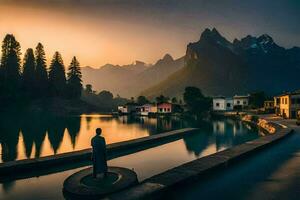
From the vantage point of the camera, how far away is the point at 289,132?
32000 millimetres

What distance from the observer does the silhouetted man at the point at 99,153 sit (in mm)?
14352

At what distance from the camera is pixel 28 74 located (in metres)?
116

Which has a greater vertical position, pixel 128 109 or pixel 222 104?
pixel 222 104

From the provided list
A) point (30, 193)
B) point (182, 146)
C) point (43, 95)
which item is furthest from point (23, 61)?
point (30, 193)

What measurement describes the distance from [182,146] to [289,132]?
13.5 m

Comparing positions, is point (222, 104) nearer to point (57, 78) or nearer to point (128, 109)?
point (128, 109)

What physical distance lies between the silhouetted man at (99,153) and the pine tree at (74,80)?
115779mm

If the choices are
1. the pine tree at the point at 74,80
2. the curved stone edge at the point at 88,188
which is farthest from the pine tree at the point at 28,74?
the curved stone edge at the point at 88,188

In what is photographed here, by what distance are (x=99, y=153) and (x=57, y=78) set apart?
118821mm

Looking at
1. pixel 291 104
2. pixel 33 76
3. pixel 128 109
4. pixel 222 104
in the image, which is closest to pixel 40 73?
pixel 33 76

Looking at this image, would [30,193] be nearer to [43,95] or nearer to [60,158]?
[60,158]

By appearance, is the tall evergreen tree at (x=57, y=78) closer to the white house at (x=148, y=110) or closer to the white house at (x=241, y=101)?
the white house at (x=148, y=110)

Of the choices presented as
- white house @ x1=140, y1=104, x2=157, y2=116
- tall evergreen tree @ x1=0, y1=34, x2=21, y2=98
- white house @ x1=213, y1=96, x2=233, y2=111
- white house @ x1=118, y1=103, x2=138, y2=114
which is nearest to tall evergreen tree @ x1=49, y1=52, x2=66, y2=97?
tall evergreen tree @ x1=0, y1=34, x2=21, y2=98

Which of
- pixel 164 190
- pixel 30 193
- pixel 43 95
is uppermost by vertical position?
pixel 43 95
